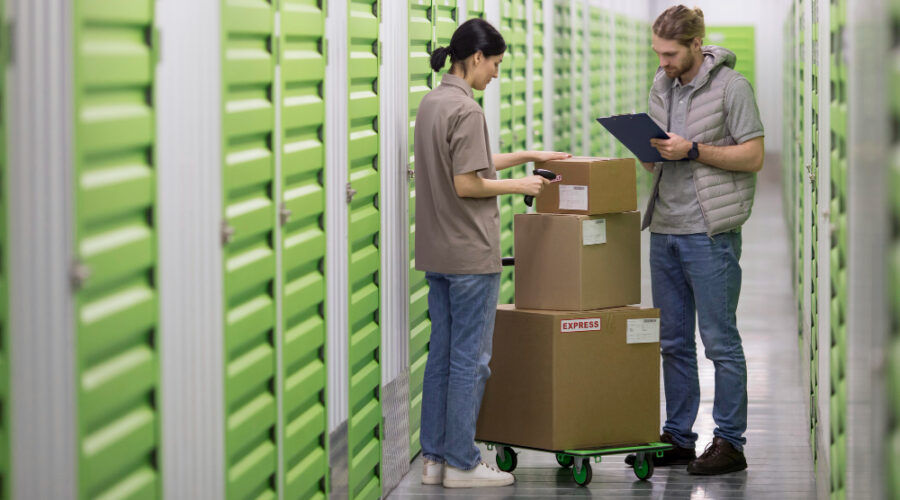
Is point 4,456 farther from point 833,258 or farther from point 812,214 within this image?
point 812,214

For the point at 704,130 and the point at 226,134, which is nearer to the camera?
the point at 226,134

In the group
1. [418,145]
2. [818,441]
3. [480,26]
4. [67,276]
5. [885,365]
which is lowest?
[818,441]

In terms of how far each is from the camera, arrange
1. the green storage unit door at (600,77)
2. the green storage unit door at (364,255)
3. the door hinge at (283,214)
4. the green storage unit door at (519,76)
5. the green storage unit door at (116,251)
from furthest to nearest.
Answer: the green storage unit door at (600,77) < the green storage unit door at (519,76) < the green storage unit door at (364,255) < the door hinge at (283,214) < the green storage unit door at (116,251)

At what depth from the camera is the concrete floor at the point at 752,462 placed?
4.34 metres

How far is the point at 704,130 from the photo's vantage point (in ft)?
14.3

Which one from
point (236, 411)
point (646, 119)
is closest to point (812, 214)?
point (646, 119)

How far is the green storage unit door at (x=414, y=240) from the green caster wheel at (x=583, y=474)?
708mm

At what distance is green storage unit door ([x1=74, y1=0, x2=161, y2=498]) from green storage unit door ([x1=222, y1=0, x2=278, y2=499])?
1.37 ft

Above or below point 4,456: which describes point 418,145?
above

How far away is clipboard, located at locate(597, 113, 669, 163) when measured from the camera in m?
4.18

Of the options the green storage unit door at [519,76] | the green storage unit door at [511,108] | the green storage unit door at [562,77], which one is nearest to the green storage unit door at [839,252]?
the green storage unit door at [511,108]

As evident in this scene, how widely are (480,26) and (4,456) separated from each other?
100 inches

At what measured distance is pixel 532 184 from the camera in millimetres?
4133

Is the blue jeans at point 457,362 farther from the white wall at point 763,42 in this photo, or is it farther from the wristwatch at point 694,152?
the white wall at point 763,42
